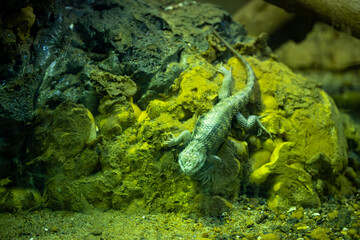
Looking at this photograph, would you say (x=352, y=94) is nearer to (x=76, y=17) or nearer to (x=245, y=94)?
(x=245, y=94)

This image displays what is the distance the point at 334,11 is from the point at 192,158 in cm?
436

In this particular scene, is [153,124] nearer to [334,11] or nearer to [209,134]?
[209,134]

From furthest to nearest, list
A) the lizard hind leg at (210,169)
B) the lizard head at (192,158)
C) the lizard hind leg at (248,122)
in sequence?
the lizard hind leg at (248,122), the lizard hind leg at (210,169), the lizard head at (192,158)

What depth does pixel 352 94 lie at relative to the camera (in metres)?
7.96

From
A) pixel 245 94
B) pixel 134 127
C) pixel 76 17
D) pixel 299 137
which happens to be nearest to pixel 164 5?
pixel 76 17

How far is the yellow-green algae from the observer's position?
4.71 m

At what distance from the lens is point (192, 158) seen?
460 cm

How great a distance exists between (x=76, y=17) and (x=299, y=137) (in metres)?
5.17

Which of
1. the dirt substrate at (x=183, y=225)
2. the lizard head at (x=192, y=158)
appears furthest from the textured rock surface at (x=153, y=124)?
the lizard head at (x=192, y=158)

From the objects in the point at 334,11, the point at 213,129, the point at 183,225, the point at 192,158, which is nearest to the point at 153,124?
the point at 192,158

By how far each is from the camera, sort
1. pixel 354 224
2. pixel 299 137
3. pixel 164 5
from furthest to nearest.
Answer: pixel 164 5 → pixel 299 137 → pixel 354 224

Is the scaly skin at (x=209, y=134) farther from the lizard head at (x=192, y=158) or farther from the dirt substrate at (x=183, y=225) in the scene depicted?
the dirt substrate at (x=183, y=225)

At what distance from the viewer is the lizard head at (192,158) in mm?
4512

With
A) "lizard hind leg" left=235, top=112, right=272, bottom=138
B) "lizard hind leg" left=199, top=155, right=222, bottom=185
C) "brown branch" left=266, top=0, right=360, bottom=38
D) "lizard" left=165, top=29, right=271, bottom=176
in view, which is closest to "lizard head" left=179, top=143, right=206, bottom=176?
"lizard" left=165, top=29, right=271, bottom=176
